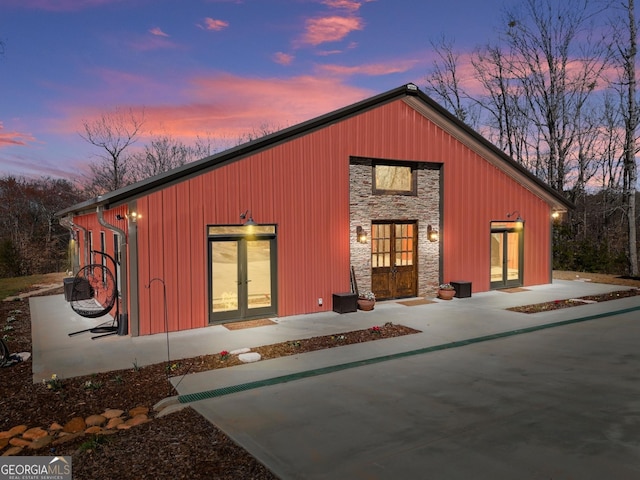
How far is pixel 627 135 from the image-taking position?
24.5 metres

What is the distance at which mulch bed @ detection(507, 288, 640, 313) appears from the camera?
1271 centimetres

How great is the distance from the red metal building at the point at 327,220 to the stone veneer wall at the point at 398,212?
0.04m

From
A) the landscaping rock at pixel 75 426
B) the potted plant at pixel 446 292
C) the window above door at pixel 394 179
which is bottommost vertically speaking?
the landscaping rock at pixel 75 426

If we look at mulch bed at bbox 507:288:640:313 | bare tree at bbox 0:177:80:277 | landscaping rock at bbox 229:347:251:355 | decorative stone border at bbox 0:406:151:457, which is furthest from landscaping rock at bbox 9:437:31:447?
bare tree at bbox 0:177:80:277

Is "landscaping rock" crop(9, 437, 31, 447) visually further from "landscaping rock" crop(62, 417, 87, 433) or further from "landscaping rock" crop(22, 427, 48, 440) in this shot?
"landscaping rock" crop(62, 417, 87, 433)

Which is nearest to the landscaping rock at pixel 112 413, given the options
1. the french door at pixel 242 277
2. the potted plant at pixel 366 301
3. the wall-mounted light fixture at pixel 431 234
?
the french door at pixel 242 277

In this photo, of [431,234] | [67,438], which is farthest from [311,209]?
[67,438]

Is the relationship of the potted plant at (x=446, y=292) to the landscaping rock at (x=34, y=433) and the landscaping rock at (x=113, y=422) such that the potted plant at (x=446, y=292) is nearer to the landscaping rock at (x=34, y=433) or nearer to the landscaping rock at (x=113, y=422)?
the landscaping rock at (x=113, y=422)

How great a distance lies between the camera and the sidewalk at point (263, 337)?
7.66 metres

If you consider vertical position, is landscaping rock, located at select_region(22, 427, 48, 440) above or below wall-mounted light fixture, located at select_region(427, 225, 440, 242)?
below

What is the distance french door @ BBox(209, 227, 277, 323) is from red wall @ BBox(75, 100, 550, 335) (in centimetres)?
25

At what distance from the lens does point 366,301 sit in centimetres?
1251

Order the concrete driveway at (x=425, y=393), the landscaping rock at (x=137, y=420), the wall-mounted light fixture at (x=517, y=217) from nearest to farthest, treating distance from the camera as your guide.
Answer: the concrete driveway at (x=425, y=393) → the landscaping rock at (x=137, y=420) → the wall-mounted light fixture at (x=517, y=217)

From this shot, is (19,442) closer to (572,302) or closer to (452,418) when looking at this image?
(452,418)
